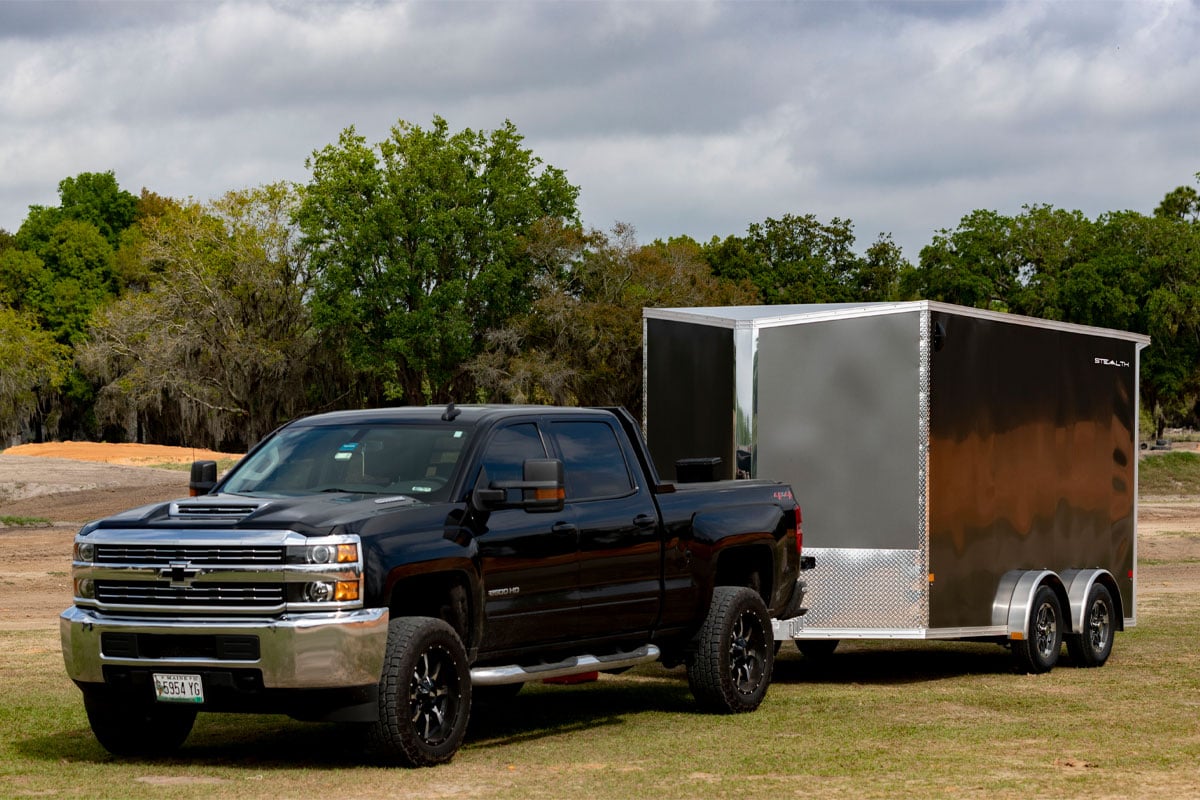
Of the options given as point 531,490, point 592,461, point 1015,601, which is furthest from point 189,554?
point 1015,601

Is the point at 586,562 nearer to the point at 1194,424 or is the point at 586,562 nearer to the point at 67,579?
the point at 67,579

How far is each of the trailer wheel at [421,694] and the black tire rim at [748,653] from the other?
2997 millimetres

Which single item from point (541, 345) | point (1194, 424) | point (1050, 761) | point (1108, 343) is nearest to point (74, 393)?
point (541, 345)

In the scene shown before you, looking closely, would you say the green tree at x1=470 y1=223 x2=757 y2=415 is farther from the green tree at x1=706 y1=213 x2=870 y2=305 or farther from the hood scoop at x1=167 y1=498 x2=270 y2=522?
the hood scoop at x1=167 y1=498 x2=270 y2=522

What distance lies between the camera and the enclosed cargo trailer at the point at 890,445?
1395 cm

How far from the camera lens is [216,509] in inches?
379

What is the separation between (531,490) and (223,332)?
69531 millimetres

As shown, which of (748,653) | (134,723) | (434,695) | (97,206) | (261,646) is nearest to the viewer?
(261,646)

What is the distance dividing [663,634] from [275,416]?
6851cm

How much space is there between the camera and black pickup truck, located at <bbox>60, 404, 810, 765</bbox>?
360 inches

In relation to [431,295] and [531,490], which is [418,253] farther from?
[531,490]

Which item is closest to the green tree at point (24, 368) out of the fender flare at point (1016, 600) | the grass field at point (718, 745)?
the grass field at point (718, 745)

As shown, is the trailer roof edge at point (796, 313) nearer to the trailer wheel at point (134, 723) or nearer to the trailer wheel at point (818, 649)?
the trailer wheel at point (818, 649)

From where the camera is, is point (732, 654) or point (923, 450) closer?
point (732, 654)
